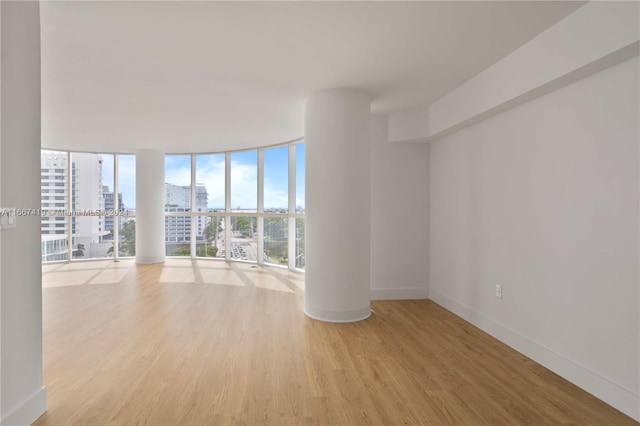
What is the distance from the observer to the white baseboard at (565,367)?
216 centimetres

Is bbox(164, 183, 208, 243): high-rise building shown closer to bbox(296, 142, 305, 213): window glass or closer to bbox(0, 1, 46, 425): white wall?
bbox(296, 142, 305, 213): window glass

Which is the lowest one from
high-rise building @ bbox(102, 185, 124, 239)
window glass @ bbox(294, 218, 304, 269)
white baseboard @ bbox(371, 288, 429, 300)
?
white baseboard @ bbox(371, 288, 429, 300)

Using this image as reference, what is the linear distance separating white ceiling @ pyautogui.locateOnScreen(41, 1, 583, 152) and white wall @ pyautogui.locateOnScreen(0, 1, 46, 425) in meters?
0.60

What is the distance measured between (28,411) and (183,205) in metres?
7.03

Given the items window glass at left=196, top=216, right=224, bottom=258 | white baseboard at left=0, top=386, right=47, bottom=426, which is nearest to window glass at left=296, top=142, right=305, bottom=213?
window glass at left=196, top=216, right=224, bottom=258

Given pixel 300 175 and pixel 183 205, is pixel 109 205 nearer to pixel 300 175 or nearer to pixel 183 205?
pixel 183 205

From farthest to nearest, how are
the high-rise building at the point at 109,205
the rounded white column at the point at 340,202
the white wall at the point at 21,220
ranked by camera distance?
the high-rise building at the point at 109,205 < the rounded white column at the point at 340,202 < the white wall at the point at 21,220

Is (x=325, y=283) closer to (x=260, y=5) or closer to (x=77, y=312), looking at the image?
(x=260, y=5)

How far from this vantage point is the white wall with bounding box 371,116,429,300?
4918mm

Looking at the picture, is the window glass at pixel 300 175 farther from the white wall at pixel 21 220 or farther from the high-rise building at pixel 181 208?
the white wall at pixel 21 220

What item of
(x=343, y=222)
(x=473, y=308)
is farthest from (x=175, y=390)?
(x=473, y=308)

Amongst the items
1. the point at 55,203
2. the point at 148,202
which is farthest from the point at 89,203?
the point at 148,202

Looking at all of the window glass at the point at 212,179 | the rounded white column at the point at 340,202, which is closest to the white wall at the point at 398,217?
the rounded white column at the point at 340,202

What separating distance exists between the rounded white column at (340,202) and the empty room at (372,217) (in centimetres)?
3
